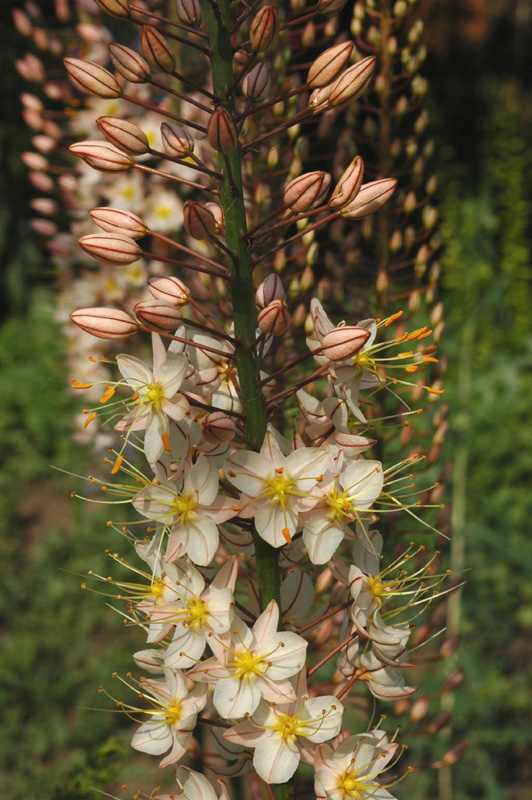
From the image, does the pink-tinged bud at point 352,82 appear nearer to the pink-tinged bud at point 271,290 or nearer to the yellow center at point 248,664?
the pink-tinged bud at point 271,290

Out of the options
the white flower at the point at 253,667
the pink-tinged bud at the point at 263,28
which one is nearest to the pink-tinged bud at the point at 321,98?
the pink-tinged bud at the point at 263,28

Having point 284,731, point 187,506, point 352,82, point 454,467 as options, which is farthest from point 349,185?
point 454,467

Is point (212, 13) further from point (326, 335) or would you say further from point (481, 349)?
point (481, 349)

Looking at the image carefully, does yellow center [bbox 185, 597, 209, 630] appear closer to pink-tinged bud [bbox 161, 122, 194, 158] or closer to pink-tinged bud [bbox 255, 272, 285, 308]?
pink-tinged bud [bbox 255, 272, 285, 308]

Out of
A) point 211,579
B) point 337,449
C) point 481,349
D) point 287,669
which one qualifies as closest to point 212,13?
point 337,449

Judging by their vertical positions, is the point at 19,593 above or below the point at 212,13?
below

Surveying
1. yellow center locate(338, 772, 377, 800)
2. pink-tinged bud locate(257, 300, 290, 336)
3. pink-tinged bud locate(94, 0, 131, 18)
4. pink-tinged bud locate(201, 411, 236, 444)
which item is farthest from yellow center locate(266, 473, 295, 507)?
pink-tinged bud locate(94, 0, 131, 18)
